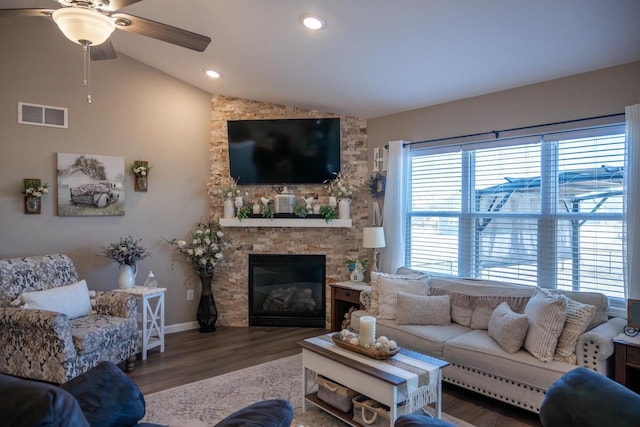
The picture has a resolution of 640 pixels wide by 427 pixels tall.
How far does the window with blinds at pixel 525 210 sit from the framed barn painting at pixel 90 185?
3411mm

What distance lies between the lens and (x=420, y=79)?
3.91 m

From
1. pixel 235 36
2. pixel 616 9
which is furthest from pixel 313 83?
pixel 616 9

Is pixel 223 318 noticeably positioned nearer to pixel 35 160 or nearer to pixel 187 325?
pixel 187 325

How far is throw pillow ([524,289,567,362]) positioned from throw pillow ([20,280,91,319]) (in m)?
3.86

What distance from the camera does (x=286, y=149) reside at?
5184 mm

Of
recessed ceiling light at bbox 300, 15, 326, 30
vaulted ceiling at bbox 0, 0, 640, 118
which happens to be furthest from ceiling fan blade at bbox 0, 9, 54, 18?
recessed ceiling light at bbox 300, 15, 326, 30

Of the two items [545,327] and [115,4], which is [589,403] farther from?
[115,4]

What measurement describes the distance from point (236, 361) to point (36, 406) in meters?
3.17

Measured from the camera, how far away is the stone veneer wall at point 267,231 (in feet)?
17.3

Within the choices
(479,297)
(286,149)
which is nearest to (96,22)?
(286,149)

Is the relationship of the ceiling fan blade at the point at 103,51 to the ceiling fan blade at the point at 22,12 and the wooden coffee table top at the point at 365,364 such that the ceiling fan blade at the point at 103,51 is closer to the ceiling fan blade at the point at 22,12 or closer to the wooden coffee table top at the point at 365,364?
the ceiling fan blade at the point at 22,12

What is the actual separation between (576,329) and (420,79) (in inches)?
97.8

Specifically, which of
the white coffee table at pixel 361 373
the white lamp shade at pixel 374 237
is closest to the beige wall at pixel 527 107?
the white lamp shade at pixel 374 237

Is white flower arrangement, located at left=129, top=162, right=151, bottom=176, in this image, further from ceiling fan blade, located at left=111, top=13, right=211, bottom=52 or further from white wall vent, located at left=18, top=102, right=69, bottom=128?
ceiling fan blade, located at left=111, top=13, right=211, bottom=52
